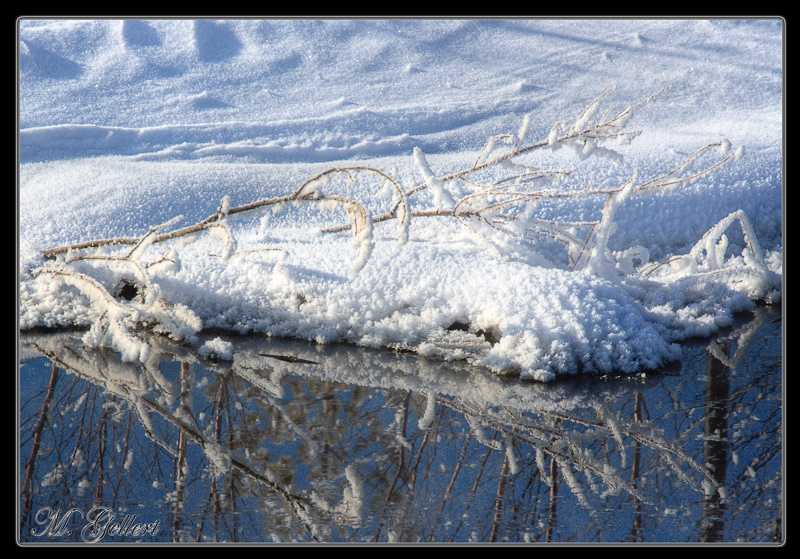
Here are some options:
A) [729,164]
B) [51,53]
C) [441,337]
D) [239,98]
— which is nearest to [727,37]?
[729,164]

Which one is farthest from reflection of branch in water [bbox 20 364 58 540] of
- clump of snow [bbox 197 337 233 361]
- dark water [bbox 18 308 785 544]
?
clump of snow [bbox 197 337 233 361]

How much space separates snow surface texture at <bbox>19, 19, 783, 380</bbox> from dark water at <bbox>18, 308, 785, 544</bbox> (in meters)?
0.10

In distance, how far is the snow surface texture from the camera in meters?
1.42

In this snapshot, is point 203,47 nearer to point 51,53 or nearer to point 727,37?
point 51,53

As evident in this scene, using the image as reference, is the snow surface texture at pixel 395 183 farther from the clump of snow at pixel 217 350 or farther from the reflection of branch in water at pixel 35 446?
the reflection of branch in water at pixel 35 446

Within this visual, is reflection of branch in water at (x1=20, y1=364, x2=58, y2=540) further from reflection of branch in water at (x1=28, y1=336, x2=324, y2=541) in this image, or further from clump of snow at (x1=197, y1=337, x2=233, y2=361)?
clump of snow at (x1=197, y1=337, x2=233, y2=361)

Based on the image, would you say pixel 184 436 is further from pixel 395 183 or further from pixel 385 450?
pixel 395 183

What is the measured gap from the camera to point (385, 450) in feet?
3.25

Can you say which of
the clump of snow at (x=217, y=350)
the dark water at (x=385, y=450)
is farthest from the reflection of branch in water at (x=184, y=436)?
the clump of snow at (x=217, y=350)

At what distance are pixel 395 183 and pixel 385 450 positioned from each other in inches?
23.1

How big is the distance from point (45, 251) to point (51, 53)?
2.46 metres

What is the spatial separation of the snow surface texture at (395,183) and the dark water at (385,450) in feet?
0.32

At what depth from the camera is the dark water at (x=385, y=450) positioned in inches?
32.2

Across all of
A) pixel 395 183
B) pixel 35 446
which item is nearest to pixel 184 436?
pixel 35 446
